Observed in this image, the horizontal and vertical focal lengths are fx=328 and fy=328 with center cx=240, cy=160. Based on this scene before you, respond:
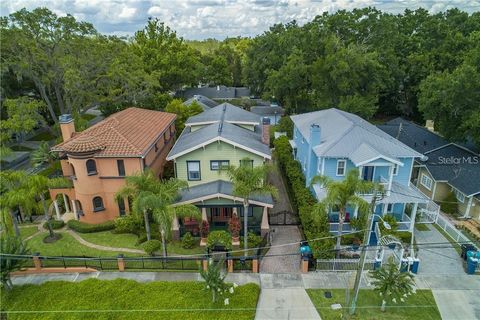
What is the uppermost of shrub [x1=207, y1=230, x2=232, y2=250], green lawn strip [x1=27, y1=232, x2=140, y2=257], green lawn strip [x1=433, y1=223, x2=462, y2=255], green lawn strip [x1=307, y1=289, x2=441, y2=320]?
shrub [x1=207, y1=230, x2=232, y2=250]

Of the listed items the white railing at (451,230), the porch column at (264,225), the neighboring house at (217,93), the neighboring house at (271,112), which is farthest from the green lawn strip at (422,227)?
the neighboring house at (217,93)

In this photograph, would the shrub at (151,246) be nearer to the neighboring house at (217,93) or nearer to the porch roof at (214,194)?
the porch roof at (214,194)

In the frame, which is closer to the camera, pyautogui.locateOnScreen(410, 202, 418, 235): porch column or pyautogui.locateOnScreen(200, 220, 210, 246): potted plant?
pyautogui.locateOnScreen(200, 220, 210, 246): potted plant

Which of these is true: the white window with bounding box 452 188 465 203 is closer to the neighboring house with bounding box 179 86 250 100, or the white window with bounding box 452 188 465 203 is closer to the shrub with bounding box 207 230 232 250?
the shrub with bounding box 207 230 232 250

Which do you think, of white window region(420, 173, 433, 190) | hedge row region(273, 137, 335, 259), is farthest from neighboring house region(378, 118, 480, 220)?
hedge row region(273, 137, 335, 259)

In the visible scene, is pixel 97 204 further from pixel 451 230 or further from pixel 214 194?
pixel 451 230

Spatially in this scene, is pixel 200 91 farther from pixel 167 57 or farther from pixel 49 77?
pixel 49 77
